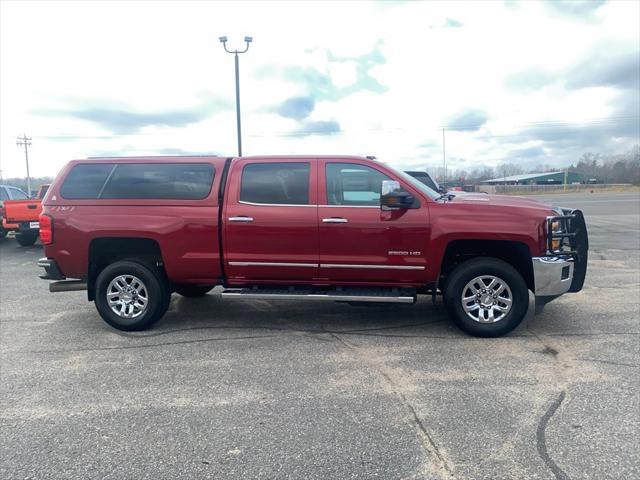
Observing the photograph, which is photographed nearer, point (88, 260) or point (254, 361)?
point (254, 361)

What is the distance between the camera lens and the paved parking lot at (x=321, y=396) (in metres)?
2.95

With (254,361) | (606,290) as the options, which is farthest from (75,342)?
(606,290)

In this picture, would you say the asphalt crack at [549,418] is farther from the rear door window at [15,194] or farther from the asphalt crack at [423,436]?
the rear door window at [15,194]

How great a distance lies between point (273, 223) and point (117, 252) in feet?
6.49

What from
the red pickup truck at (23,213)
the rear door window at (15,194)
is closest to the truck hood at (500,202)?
the red pickup truck at (23,213)

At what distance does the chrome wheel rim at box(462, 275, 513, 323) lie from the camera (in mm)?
5164

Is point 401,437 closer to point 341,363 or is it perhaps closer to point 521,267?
point 341,363

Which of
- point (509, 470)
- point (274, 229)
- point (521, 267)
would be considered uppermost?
point (274, 229)

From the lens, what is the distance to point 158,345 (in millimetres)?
5145

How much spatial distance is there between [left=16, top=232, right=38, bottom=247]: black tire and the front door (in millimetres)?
11267

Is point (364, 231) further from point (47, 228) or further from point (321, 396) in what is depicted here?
point (47, 228)

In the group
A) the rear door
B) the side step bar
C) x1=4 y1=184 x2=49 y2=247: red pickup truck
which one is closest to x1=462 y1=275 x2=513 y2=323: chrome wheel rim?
the rear door

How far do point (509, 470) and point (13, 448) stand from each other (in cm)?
311

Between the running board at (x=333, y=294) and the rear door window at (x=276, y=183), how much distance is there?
1011 millimetres
